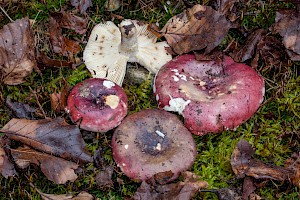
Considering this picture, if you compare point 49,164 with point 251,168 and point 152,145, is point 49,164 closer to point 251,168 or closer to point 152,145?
point 152,145

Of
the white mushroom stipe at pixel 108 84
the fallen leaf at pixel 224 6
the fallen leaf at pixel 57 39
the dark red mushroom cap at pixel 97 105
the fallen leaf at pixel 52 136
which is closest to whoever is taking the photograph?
the fallen leaf at pixel 52 136

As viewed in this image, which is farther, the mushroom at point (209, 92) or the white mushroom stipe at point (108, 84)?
the white mushroom stipe at point (108, 84)

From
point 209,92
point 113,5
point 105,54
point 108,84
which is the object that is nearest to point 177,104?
point 209,92

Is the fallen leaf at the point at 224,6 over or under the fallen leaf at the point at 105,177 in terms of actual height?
over

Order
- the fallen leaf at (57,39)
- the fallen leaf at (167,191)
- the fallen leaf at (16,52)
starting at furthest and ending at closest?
the fallen leaf at (57,39) → the fallen leaf at (16,52) → the fallen leaf at (167,191)

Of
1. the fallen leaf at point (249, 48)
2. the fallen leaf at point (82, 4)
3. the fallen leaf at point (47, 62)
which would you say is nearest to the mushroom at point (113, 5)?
the fallen leaf at point (82, 4)

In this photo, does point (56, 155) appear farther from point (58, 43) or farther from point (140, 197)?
point (58, 43)

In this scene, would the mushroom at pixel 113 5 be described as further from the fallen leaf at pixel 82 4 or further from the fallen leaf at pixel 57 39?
the fallen leaf at pixel 57 39

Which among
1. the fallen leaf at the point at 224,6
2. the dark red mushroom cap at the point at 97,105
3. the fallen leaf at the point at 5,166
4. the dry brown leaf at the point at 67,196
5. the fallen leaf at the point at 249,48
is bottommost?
the dry brown leaf at the point at 67,196

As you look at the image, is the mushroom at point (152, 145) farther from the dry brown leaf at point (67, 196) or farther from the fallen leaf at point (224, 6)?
the fallen leaf at point (224, 6)
